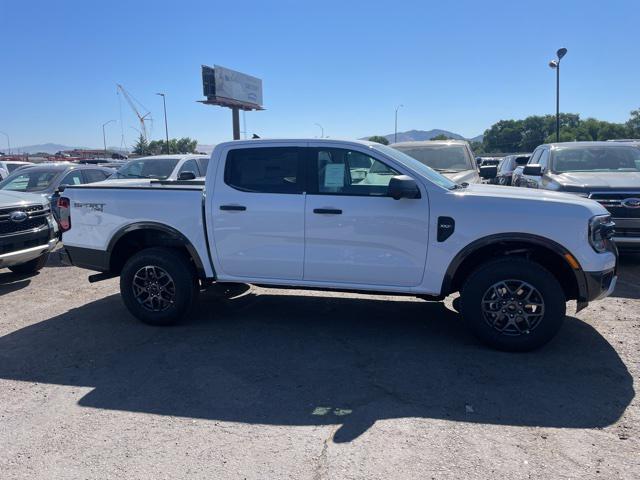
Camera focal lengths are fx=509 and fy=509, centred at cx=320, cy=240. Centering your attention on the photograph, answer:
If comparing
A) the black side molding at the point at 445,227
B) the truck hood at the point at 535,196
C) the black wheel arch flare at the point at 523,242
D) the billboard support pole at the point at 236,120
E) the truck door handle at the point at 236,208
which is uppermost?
the billboard support pole at the point at 236,120

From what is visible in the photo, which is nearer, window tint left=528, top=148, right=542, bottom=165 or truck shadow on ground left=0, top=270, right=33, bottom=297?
truck shadow on ground left=0, top=270, right=33, bottom=297

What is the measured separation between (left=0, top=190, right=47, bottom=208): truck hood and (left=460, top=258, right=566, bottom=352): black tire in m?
6.30

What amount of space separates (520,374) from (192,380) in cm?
268

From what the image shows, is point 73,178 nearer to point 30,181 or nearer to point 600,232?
point 30,181

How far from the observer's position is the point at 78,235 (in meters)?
5.68

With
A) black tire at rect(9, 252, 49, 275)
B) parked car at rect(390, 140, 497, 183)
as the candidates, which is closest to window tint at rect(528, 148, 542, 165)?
parked car at rect(390, 140, 497, 183)

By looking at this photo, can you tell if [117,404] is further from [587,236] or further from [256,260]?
[587,236]

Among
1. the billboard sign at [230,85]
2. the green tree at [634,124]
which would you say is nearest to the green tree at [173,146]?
the billboard sign at [230,85]

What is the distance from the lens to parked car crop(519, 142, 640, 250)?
7234 millimetres

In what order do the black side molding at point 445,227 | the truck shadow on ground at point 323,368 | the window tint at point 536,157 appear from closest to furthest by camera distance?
the truck shadow on ground at point 323,368 < the black side molding at point 445,227 < the window tint at point 536,157

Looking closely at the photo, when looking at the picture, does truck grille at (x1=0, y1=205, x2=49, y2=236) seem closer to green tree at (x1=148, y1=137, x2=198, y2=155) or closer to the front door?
the front door

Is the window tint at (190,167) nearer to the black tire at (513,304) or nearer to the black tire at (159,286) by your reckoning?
the black tire at (159,286)

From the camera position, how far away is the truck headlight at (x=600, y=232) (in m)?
4.42

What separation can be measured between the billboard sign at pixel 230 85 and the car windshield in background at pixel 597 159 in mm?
43855
